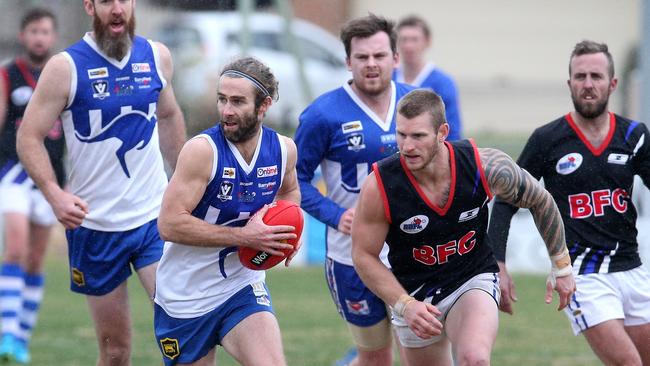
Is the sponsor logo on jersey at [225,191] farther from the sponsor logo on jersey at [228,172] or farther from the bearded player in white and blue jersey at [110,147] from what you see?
the bearded player in white and blue jersey at [110,147]

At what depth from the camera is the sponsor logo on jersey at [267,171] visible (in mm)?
5937

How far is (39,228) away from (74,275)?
10.1ft

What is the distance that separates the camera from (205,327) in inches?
234

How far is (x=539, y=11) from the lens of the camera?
30.4 metres

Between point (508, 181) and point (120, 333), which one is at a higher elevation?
point (508, 181)

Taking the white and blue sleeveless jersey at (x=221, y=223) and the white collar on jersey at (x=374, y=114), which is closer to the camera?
the white and blue sleeveless jersey at (x=221, y=223)

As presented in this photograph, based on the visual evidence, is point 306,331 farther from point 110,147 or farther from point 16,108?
point 110,147

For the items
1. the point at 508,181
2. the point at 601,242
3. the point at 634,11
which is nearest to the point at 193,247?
the point at 508,181

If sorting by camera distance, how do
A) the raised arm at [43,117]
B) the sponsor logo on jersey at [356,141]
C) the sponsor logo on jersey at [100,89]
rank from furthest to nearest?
the sponsor logo on jersey at [356,141]
the sponsor logo on jersey at [100,89]
the raised arm at [43,117]

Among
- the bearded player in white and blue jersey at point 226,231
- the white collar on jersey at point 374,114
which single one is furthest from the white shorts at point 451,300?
the white collar on jersey at point 374,114

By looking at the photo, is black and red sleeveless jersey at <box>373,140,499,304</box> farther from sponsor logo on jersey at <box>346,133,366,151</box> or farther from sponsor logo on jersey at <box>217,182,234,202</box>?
sponsor logo on jersey at <box>346,133,366,151</box>

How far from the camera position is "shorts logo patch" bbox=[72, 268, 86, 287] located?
22.4ft

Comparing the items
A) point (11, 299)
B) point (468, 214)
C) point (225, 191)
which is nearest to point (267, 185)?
point (225, 191)

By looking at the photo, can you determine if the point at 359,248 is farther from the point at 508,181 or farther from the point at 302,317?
the point at 302,317
